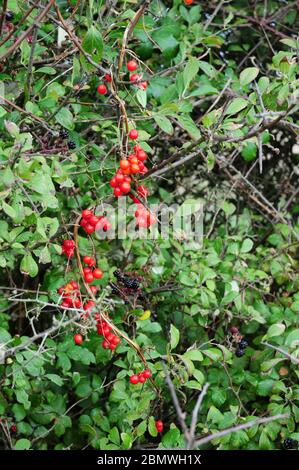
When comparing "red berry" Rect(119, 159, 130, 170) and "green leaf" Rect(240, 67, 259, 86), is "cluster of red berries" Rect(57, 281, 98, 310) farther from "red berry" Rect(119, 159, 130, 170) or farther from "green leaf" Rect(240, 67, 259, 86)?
"green leaf" Rect(240, 67, 259, 86)

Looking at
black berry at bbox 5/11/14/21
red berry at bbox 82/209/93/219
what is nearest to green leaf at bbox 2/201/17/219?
red berry at bbox 82/209/93/219

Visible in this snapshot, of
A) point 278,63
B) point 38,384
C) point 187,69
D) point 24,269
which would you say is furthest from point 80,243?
point 278,63

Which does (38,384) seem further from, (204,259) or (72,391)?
(204,259)

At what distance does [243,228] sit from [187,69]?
91cm

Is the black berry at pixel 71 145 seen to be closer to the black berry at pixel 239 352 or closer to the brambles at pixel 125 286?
the brambles at pixel 125 286

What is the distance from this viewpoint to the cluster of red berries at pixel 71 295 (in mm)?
1713

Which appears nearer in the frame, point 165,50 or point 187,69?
point 187,69

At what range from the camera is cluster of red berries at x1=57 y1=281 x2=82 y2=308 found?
5.62ft

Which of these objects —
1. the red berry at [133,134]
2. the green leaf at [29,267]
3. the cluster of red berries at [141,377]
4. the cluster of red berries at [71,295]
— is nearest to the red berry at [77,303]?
the cluster of red berries at [71,295]

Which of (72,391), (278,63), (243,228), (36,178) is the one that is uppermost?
(278,63)

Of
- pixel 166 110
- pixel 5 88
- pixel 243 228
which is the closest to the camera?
pixel 166 110

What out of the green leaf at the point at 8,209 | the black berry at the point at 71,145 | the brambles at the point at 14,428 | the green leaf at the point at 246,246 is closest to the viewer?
the green leaf at the point at 8,209

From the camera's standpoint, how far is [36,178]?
1.45m

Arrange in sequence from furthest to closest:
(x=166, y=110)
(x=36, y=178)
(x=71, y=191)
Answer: (x=71, y=191), (x=166, y=110), (x=36, y=178)
